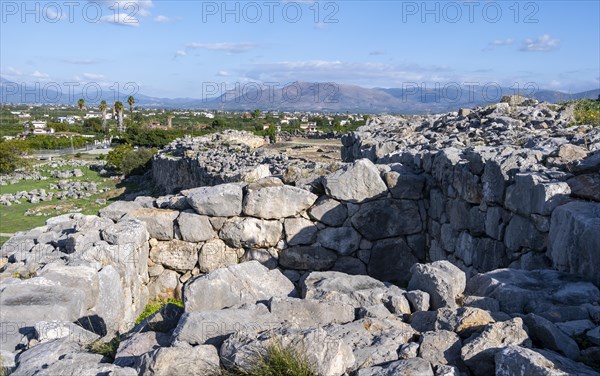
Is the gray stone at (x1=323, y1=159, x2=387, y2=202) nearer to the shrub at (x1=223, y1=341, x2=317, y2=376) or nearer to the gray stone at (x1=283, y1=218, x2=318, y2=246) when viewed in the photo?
the gray stone at (x1=283, y1=218, x2=318, y2=246)

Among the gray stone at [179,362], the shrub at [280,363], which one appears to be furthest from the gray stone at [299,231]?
the shrub at [280,363]

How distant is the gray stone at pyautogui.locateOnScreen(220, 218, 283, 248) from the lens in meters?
8.95

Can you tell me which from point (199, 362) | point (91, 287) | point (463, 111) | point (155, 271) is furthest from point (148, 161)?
point (199, 362)

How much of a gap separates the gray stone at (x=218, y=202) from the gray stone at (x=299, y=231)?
2.67ft

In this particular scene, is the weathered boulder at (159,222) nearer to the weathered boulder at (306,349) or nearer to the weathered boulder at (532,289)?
the weathered boulder at (532,289)

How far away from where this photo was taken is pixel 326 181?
9023 millimetres

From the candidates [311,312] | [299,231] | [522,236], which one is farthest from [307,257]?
[311,312]

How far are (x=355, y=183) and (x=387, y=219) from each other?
0.81 metres

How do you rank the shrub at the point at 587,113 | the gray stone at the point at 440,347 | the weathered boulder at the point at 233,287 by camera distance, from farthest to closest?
the shrub at the point at 587,113
the weathered boulder at the point at 233,287
the gray stone at the point at 440,347

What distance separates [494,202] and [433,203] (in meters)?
1.83

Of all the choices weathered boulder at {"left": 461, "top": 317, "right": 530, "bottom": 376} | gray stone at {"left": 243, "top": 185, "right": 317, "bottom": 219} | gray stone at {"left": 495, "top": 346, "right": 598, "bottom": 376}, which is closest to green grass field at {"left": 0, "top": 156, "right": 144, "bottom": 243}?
gray stone at {"left": 243, "top": 185, "right": 317, "bottom": 219}

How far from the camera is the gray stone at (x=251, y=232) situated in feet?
29.3

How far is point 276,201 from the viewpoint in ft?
29.5

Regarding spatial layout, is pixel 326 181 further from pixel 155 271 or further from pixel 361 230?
pixel 155 271
